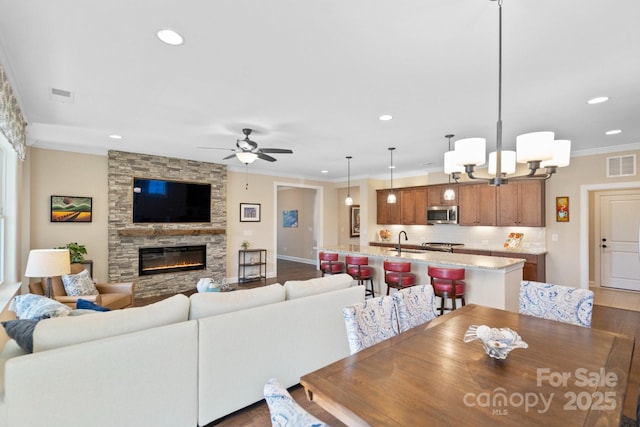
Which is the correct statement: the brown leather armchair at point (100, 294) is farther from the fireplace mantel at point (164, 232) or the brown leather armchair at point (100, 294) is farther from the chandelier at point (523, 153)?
the chandelier at point (523, 153)

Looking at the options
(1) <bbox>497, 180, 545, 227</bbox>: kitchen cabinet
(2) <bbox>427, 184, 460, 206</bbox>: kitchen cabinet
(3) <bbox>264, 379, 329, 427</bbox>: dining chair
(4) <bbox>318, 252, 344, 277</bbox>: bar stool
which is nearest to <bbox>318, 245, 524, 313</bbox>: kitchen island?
(4) <bbox>318, 252, 344, 277</bbox>: bar stool

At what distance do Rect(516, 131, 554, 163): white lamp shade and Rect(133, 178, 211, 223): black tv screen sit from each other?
5.95m

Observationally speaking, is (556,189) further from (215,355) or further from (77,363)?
(77,363)

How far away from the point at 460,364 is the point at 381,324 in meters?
0.60

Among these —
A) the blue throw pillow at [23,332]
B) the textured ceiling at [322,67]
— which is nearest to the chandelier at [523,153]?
the textured ceiling at [322,67]

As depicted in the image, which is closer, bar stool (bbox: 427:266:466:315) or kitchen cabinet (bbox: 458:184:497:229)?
bar stool (bbox: 427:266:466:315)

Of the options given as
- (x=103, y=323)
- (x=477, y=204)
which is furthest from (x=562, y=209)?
(x=103, y=323)

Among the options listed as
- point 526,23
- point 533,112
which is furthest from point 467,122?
point 526,23

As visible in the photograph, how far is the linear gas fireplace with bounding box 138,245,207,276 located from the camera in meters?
5.86

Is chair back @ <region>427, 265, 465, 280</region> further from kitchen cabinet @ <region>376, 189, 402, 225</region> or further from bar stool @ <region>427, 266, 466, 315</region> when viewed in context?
kitchen cabinet @ <region>376, 189, 402, 225</region>

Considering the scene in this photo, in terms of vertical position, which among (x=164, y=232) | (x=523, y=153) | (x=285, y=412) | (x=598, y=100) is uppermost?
(x=598, y=100)

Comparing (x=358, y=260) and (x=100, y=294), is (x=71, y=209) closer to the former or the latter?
(x=100, y=294)

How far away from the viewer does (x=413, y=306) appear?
2.33 meters

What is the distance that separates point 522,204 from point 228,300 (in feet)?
19.2
